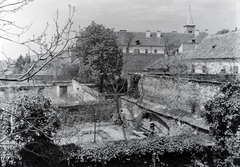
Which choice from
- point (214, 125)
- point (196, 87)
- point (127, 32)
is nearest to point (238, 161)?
point (214, 125)

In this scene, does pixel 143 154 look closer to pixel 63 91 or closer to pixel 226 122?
pixel 226 122

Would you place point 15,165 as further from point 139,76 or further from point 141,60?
point 141,60

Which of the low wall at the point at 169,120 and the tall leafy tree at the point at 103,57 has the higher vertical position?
the tall leafy tree at the point at 103,57

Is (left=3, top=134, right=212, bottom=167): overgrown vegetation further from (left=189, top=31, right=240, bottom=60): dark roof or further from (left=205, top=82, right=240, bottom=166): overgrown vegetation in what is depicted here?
(left=189, top=31, right=240, bottom=60): dark roof

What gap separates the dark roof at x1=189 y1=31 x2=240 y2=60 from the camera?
3105 centimetres

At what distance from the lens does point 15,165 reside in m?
9.56

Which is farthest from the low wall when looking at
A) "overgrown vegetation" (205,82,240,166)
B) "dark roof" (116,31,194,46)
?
"dark roof" (116,31,194,46)

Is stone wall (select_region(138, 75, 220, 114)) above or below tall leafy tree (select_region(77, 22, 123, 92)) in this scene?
below

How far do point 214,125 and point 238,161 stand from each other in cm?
167

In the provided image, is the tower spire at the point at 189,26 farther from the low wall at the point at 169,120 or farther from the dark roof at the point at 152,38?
the low wall at the point at 169,120

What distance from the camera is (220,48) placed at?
3378cm

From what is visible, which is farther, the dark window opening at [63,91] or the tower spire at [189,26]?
the tower spire at [189,26]

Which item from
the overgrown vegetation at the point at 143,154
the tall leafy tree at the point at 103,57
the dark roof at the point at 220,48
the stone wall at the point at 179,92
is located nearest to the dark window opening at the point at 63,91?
the tall leafy tree at the point at 103,57

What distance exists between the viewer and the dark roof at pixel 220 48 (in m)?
31.0
